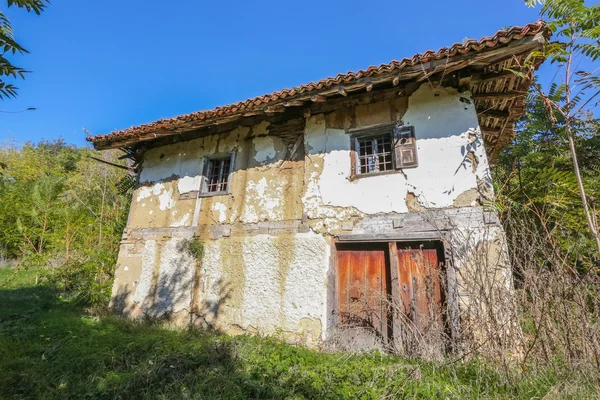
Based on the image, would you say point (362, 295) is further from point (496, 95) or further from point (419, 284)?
point (496, 95)

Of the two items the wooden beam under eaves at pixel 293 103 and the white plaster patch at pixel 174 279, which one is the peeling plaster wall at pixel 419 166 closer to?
the wooden beam under eaves at pixel 293 103

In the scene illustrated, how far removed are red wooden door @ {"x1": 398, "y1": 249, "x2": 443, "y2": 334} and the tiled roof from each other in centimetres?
303

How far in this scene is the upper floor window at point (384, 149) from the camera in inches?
193

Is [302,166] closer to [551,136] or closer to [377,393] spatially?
[377,393]

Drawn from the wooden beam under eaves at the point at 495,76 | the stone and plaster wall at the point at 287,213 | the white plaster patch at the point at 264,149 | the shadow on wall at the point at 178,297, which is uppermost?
the wooden beam under eaves at the point at 495,76

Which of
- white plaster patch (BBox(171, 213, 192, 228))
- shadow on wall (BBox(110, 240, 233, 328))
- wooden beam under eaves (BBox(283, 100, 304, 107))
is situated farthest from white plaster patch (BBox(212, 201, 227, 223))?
wooden beam under eaves (BBox(283, 100, 304, 107))

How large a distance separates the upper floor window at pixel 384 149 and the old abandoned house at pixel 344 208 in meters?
0.02

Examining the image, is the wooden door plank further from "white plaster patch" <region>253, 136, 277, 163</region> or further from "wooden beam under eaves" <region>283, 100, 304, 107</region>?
"wooden beam under eaves" <region>283, 100, 304, 107</region>

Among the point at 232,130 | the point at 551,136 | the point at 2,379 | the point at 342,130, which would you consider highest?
the point at 551,136

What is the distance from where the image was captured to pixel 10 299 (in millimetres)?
7629

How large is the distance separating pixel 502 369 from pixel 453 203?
2312mm

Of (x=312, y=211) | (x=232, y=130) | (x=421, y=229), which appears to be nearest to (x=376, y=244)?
(x=421, y=229)

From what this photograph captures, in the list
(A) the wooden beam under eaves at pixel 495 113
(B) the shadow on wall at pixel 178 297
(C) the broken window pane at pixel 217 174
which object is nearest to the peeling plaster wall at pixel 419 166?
(A) the wooden beam under eaves at pixel 495 113

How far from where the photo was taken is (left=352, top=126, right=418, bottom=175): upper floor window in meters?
4.90
